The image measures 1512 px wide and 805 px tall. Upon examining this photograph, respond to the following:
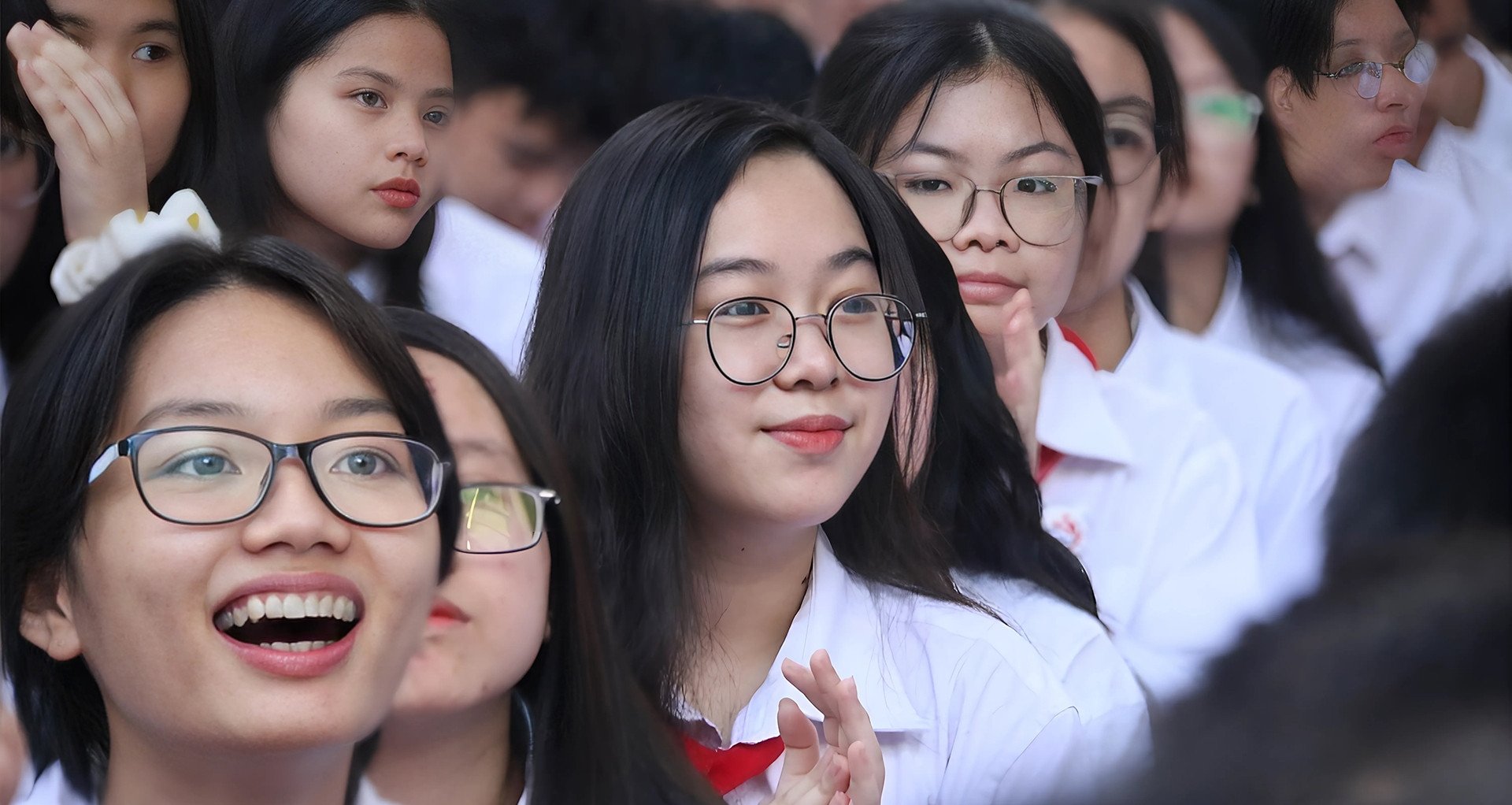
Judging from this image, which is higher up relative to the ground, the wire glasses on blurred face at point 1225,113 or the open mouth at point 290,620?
the wire glasses on blurred face at point 1225,113

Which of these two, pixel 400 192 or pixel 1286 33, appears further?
pixel 1286 33

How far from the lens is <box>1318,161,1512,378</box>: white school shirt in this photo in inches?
61.4

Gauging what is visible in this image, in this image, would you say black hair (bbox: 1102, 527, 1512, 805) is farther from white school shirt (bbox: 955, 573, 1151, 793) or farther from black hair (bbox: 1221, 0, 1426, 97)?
black hair (bbox: 1221, 0, 1426, 97)

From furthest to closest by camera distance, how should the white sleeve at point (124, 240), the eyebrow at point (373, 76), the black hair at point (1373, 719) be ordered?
the eyebrow at point (373, 76) < the white sleeve at point (124, 240) < the black hair at point (1373, 719)

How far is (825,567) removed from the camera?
137cm

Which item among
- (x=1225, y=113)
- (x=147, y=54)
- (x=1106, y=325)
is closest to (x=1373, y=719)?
(x=1106, y=325)

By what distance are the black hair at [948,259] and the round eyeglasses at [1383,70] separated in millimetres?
278

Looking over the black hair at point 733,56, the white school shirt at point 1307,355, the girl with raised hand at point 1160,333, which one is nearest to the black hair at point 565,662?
the black hair at point 733,56

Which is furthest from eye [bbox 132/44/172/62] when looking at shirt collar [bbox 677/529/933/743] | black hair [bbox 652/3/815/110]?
shirt collar [bbox 677/529/933/743]

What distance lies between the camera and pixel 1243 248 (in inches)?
60.4

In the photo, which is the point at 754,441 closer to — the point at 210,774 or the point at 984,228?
the point at 984,228

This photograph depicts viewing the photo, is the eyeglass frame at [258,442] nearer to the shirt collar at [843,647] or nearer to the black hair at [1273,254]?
the shirt collar at [843,647]

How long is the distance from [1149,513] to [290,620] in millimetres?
801

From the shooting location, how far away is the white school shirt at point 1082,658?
1392mm
